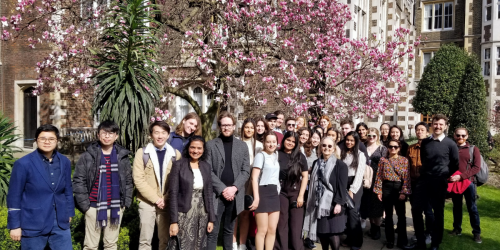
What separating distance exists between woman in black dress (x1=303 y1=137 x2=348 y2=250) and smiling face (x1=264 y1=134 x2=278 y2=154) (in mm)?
749

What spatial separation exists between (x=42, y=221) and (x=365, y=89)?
10.3m

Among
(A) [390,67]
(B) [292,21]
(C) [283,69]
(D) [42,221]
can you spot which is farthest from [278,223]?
(A) [390,67]

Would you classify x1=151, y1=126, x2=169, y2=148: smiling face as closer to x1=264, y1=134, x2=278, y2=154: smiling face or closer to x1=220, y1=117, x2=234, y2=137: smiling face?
x1=220, y1=117, x2=234, y2=137: smiling face

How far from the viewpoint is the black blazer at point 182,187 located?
15.8ft

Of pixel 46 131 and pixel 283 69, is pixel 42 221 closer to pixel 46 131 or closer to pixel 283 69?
pixel 46 131

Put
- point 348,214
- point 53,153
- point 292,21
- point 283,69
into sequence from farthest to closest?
point 292,21, point 283,69, point 348,214, point 53,153

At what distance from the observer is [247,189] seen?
19.2ft

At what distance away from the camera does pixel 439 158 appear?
6254mm

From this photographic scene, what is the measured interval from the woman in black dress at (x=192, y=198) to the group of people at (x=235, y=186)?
0.01 meters

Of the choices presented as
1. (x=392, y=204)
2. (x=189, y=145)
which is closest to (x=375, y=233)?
(x=392, y=204)

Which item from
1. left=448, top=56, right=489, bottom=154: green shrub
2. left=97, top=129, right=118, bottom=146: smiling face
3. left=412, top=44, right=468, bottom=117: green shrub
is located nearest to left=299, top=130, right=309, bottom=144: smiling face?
left=97, top=129, right=118, bottom=146: smiling face

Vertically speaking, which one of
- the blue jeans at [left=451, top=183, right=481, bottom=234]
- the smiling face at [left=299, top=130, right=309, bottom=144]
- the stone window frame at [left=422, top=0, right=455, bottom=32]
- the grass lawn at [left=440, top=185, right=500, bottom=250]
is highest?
the stone window frame at [left=422, top=0, right=455, bottom=32]

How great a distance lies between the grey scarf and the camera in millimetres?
5582

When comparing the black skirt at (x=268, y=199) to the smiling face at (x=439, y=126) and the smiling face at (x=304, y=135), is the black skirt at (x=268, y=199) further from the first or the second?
the smiling face at (x=439, y=126)
